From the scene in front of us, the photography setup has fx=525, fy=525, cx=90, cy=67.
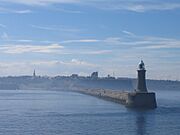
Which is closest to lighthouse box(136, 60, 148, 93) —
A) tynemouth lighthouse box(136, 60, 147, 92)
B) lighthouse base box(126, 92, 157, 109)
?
tynemouth lighthouse box(136, 60, 147, 92)

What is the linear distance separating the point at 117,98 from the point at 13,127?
45.3 m

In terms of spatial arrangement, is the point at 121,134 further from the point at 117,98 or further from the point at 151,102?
the point at 117,98

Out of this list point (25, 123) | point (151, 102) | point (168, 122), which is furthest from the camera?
point (151, 102)

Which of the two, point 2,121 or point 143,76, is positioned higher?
point 143,76

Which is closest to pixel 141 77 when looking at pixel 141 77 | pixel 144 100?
pixel 141 77

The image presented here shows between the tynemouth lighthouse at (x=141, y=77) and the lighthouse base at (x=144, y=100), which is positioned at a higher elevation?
the tynemouth lighthouse at (x=141, y=77)

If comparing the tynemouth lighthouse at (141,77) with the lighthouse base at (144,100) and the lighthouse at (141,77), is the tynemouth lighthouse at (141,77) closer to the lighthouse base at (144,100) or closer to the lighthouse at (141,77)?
the lighthouse at (141,77)

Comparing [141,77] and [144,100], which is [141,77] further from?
[144,100]

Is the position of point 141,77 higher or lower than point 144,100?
higher

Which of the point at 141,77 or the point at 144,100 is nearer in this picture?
the point at 144,100

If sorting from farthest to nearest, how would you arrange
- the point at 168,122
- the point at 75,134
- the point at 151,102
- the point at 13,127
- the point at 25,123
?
the point at 151,102 → the point at 168,122 → the point at 25,123 → the point at 13,127 → the point at 75,134

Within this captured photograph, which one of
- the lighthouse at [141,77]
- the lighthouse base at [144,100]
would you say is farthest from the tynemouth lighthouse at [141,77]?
the lighthouse base at [144,100]

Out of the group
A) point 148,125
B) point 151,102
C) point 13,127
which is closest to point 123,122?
point 148,125

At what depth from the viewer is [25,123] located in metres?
45.2
